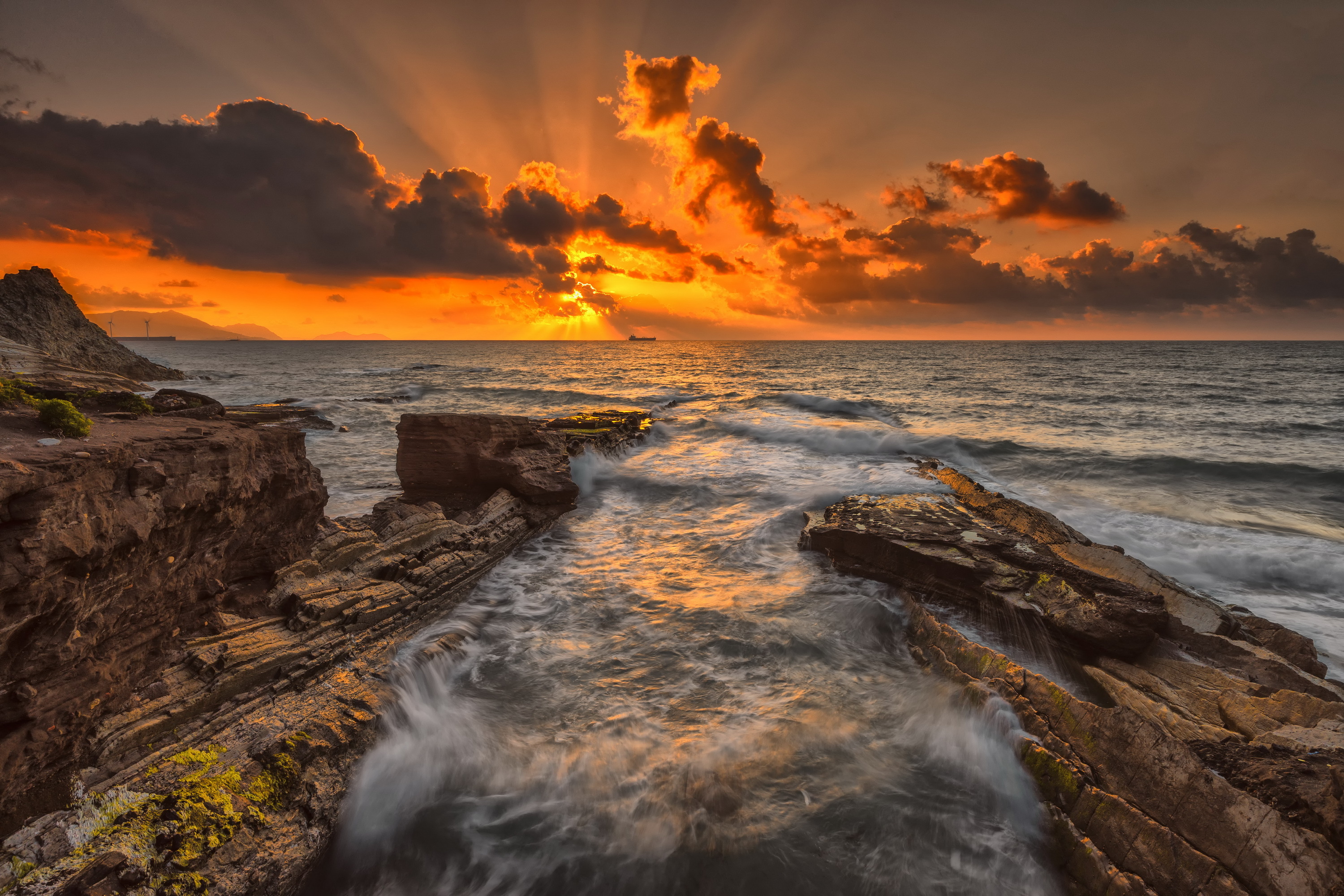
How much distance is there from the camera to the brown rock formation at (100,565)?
3523 mm

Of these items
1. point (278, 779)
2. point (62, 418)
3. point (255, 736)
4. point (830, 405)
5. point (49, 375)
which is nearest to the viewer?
point (278, 779)

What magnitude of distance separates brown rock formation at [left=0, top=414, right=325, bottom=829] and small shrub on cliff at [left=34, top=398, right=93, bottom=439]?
13 cm

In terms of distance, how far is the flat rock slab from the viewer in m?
6.03

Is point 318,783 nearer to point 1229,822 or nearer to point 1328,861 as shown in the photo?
point 1229,822

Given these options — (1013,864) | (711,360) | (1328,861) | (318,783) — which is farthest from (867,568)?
(711,360)

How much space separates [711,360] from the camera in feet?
313

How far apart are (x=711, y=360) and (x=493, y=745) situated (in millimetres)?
92419

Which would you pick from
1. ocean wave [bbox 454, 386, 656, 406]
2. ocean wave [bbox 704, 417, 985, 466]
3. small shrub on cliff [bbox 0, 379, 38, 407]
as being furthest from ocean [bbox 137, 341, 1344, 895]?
ocean wave [bbox 454, 386, 656, 406]

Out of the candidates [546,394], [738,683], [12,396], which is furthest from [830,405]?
[12,396]

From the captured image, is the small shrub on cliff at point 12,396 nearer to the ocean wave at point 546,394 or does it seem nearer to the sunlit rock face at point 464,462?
the sunlit rock face at point 464,462

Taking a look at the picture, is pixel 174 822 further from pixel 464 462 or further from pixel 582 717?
pixel 464 462

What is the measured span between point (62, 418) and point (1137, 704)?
1058 centimetres

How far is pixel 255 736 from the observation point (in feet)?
14.4

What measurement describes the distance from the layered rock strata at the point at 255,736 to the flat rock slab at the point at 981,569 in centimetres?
675
